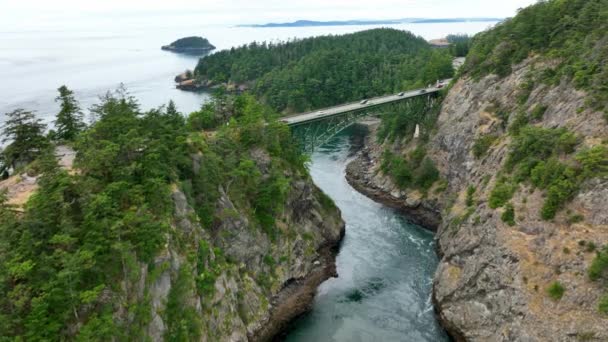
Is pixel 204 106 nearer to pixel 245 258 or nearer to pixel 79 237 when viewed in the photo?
pixel 245 258

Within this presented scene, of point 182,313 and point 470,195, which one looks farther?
point 470,195

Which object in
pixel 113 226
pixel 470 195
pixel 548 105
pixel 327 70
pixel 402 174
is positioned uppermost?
pixel 548 105

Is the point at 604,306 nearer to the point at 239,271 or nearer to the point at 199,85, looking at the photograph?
the point at 239,271

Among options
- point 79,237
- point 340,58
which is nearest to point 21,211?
point 79,237

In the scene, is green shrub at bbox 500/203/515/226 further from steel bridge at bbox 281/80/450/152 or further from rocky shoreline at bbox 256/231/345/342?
steel bridge at bbox 281/80/450/152

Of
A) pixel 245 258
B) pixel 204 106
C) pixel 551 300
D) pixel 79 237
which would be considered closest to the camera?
pixel 79 237

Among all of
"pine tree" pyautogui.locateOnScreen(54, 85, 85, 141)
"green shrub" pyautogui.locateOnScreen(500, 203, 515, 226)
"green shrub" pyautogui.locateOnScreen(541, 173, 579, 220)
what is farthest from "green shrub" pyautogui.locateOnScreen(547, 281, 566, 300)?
"pine tree" pyautogui.locateOnScreen(54, 85, 85, 141)

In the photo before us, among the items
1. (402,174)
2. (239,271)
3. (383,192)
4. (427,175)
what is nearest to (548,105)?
(427,175)
